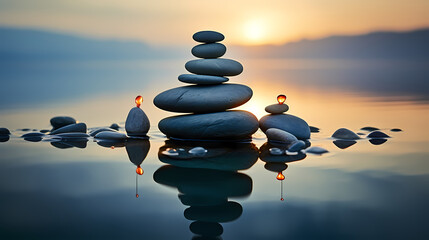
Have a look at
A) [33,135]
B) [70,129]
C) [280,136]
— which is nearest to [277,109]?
[280,136]

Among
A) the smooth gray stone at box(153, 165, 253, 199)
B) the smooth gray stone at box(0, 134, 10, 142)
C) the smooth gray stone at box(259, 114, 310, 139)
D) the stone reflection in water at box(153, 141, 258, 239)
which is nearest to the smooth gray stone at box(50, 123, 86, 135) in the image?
the smooth gray stone at box(0, 134, 10, 142)

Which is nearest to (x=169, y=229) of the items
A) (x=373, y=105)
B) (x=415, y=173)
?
(x=415, y=173)

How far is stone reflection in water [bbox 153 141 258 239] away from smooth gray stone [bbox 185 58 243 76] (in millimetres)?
1317

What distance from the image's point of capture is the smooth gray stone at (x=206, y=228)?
344cm

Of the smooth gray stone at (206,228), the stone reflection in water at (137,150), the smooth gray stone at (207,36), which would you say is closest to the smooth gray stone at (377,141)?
the smooth gray stone at (207,36)

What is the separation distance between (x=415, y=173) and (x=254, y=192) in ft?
7.09

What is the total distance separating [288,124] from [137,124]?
2625 mm

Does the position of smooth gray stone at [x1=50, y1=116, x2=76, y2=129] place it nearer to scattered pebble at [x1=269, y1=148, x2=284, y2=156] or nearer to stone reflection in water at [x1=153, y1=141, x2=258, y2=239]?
stone reflection in water at [x1=153, y1=141, x2=258, y2=239]

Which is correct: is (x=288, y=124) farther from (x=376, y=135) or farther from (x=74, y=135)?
(x=74, y=135)

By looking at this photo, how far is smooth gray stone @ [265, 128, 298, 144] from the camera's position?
7.21 metres

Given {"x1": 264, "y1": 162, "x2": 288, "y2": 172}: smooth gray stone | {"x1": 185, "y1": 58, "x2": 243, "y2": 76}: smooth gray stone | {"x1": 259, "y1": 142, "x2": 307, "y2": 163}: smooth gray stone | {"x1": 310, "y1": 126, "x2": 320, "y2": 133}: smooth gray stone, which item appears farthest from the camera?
{"x1": 310, "y1": 126, "x2": 320, "y2": 133}: smooth gray stone

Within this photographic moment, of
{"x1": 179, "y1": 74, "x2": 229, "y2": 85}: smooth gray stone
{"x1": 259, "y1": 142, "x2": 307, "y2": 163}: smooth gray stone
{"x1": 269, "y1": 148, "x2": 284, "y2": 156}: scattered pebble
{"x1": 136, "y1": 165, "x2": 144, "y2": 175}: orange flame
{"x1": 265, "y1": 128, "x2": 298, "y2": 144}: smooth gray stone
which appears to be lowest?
{"x1": 136, "y1": 165, "x2": 144, "y2": 175}: orange flame

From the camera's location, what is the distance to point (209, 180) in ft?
16.4

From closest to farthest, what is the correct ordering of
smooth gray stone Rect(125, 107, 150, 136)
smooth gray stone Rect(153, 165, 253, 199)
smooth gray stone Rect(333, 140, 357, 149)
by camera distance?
1. smooth gray stone Rect(153, 165, 253, 199)
2. smooth gray stone Rect(333, 140, 357, 149)
3. smooth gray stone Rect(125, 107, 150, 136)
